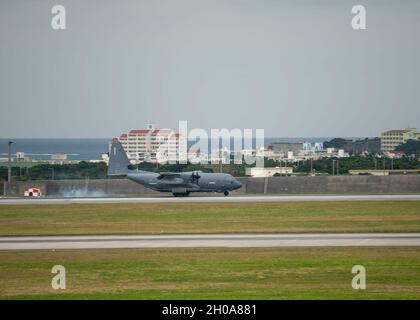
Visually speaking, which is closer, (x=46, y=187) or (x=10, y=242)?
(x=10, y=242)

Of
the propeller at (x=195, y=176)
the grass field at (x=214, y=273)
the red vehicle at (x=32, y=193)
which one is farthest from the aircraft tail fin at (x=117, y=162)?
the grass field at (x=214, y=273)

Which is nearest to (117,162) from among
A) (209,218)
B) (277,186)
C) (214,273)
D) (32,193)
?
(32,193)

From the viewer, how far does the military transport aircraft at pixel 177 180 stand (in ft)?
271

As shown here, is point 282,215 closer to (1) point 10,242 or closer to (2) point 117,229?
(2) point 117,229

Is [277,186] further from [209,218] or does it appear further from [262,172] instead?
[209,218]

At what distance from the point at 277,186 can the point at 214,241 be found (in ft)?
157

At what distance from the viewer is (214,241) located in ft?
144

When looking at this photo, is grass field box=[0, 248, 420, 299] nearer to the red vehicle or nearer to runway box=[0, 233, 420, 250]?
runway box=[0, 233, 420, 250]

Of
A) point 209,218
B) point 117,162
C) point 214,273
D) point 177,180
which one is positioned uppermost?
point 117,162

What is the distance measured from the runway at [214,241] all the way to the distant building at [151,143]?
123 meters
